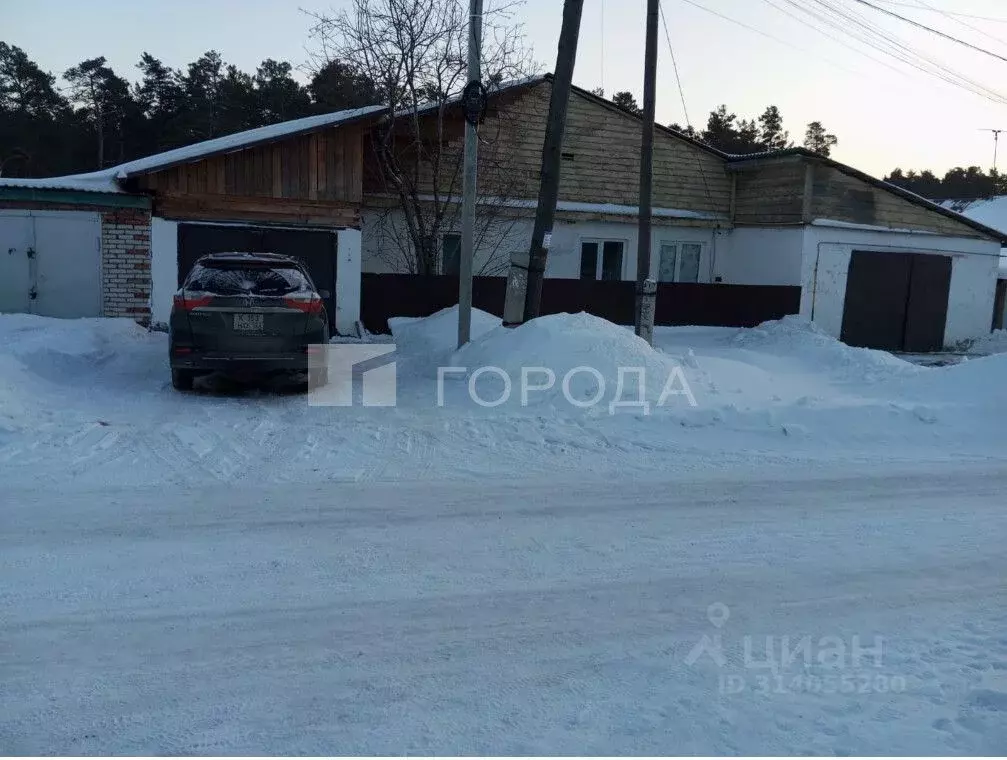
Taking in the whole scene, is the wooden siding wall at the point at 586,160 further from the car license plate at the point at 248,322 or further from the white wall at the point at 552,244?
the car license plate at the point at 248,322

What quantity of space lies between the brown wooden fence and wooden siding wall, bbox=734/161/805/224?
6.63 ft

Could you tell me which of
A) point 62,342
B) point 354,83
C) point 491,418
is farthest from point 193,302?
point 354,83

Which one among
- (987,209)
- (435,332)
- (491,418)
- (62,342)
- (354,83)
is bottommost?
(491,418)

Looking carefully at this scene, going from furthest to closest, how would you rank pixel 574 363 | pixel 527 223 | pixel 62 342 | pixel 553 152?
pixel 527 223, pixel 553 152, pixel 62 342, pixel 574 363

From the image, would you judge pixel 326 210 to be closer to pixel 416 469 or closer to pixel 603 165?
pixel 603 165

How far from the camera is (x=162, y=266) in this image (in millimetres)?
15703

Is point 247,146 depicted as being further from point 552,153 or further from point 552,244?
point 552,244

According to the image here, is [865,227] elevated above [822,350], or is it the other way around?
[865,227]

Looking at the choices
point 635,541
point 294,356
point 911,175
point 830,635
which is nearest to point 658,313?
point 294,356

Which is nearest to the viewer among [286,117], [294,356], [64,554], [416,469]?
[64,554]

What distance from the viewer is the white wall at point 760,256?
20875 millimetres

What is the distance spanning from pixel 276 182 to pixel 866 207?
46.9 ft

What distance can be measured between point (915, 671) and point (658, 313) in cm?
1575

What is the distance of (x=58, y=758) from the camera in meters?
3.20
